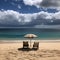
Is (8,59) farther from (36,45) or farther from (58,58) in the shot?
(36,45)

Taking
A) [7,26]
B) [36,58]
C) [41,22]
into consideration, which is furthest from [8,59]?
[7,26]

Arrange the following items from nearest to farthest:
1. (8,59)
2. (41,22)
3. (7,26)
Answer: (8,59) → (41,22) → (7,26)

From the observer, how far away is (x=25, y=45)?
14914 mm

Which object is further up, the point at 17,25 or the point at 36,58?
the point at 17,25

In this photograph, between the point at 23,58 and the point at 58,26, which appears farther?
the point at 58,26

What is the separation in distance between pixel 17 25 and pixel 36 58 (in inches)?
4239

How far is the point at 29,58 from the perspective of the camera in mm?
11547

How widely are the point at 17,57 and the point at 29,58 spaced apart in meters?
0.77

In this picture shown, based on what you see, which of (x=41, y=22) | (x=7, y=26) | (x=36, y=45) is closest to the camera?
(x=36, y=45)

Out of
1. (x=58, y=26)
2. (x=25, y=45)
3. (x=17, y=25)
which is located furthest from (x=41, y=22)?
(x=25, y=45)

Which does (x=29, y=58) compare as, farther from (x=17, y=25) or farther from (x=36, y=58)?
(x=17, y=25)

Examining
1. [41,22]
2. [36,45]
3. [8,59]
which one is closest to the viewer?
[8,59]

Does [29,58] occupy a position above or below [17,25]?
below

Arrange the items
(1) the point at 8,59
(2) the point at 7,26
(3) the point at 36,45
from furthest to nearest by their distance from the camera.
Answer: (2) the point at 7,26 < (3) the point at 36,45 < (1) the point at 8,59
